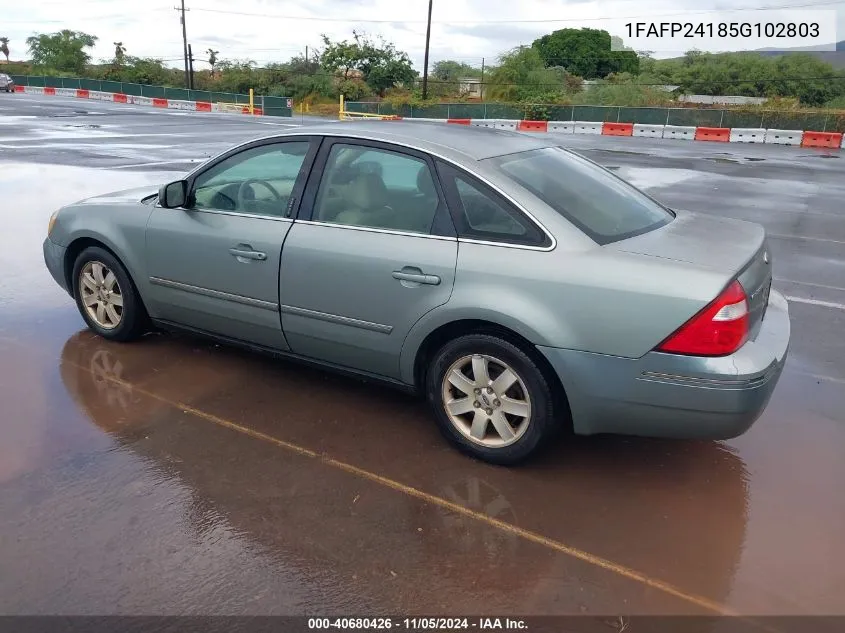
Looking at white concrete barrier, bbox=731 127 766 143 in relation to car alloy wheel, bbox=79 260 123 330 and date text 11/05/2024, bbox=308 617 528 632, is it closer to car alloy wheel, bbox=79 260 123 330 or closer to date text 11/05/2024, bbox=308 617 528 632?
car alloy wheel, bbox=79 260 123 330

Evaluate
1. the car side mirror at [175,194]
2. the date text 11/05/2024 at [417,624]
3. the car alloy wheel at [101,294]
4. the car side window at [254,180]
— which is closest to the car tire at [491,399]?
the date text 11/05/2024 at [417,624]

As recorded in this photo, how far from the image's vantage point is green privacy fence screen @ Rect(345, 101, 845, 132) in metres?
31.7

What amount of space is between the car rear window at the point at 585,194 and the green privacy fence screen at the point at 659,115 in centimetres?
3237

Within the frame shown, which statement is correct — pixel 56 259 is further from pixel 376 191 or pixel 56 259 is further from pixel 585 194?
pixel 585 194

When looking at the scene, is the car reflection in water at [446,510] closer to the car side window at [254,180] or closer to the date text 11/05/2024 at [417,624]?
the date text 11/05/2024 at [417,624]

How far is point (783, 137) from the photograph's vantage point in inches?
1142

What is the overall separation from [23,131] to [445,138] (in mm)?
21136

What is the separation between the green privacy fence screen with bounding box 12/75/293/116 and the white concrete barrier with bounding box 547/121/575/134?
22.6m

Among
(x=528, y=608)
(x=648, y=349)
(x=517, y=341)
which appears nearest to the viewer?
(x=528, y=608)

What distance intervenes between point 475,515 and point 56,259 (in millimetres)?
3600

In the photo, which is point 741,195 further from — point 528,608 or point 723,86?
point 723,86

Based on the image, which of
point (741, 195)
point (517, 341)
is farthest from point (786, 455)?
point (741, 195)

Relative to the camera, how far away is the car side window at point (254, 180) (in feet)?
13.4

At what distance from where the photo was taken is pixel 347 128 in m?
4.09
